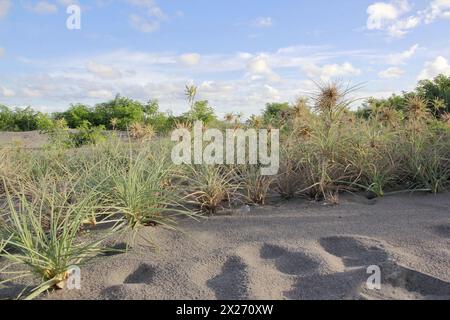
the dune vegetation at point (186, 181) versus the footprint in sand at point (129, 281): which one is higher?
the dune vegetation at point (186, 181)

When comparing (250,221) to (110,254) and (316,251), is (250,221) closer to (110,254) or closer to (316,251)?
(316,251)

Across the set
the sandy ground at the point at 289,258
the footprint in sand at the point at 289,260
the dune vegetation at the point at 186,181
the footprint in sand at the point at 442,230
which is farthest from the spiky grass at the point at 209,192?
the footprint in sand at the point at 442,230

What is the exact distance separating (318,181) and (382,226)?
0.95m

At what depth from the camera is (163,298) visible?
2234 mm

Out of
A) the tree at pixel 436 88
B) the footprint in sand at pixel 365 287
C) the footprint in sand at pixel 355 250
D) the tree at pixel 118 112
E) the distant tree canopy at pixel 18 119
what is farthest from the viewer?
the distant tree canopy at pixel 18 119

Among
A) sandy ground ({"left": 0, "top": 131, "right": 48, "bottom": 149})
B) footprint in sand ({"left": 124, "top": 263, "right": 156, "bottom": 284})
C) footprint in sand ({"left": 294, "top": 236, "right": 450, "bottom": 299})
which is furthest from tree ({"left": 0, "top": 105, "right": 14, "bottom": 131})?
footprint in sand ({"left": 294, "top": 236, "right": 450, "bottom": 299})

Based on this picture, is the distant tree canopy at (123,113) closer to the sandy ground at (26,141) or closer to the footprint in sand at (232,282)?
the sandy ground at (26,141)

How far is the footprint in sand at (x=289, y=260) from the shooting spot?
256cm

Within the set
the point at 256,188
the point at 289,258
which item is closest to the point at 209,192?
the point at 256,188

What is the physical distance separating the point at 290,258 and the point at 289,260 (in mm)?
30

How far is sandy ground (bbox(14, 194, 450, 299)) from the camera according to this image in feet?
7.50

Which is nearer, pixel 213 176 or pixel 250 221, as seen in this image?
pixel 250 221
